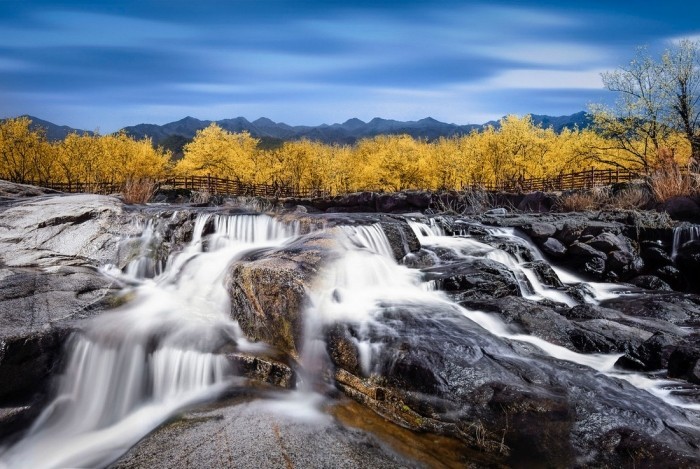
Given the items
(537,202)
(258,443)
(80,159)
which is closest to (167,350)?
(258,443)

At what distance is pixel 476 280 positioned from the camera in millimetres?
8719

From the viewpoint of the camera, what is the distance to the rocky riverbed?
4.14 meters

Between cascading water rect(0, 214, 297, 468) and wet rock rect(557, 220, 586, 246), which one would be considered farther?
wet rock rect(557, 220, 586, 246)

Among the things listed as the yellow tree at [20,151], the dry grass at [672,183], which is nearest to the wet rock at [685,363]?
the dry grass at [672,183]

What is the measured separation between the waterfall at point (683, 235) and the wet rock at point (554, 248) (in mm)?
3545

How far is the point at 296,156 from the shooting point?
64375 millimetres

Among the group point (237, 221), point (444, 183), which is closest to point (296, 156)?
point (444, 183)

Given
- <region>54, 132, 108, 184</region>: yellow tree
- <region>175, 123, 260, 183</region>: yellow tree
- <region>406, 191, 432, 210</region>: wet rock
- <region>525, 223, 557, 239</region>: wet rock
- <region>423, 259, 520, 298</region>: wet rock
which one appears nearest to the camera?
<region>423, 259, 520, 298</region>: wet rock

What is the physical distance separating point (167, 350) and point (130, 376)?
583 mm

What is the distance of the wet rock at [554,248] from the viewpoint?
13711 mm

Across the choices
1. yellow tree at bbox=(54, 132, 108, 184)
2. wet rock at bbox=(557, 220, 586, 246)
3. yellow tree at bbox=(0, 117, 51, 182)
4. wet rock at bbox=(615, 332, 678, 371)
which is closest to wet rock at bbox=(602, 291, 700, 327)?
wet rock at bbox=(615, 332, 678, 371)

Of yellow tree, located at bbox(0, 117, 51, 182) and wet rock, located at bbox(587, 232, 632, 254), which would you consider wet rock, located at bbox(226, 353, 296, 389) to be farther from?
yellow tree, located at bbox(0, 117, 51, 182)

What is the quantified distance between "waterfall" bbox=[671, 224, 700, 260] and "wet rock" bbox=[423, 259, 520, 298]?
8457 millimetres

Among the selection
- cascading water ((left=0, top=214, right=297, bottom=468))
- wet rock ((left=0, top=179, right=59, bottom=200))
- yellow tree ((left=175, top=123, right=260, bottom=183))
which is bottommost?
cascading water ((left=0, top=214, right=297, bottom=468))
